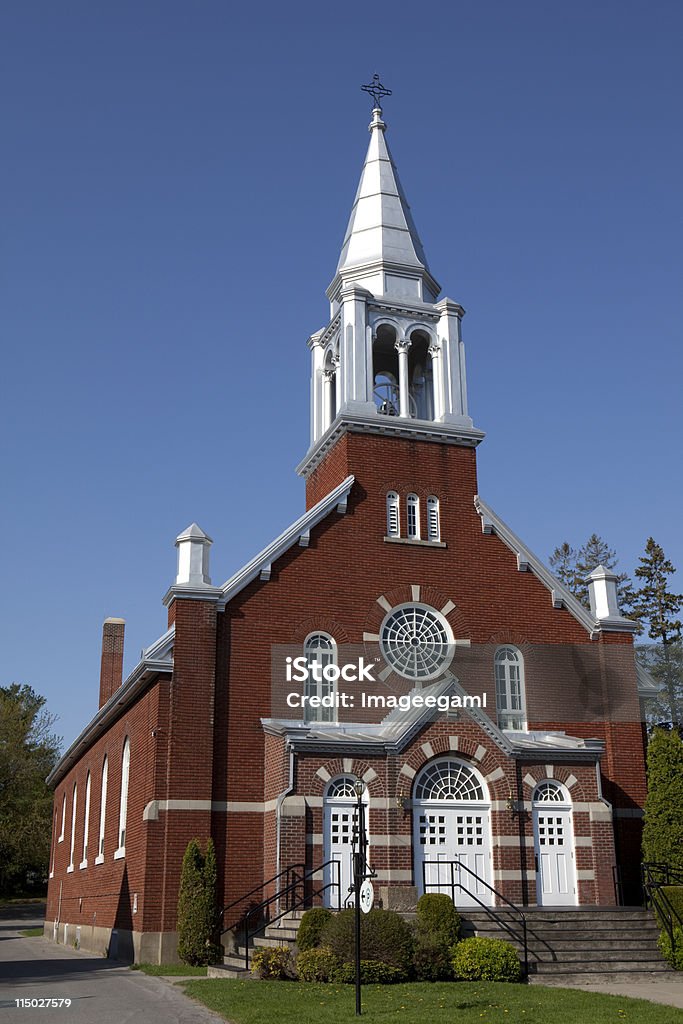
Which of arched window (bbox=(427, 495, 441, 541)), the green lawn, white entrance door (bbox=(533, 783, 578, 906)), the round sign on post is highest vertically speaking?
arched window (bbox=(427, 495, 441, 541))

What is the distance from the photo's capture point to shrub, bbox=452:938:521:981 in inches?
755

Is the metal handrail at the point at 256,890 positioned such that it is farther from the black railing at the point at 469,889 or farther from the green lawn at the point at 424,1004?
the green lawn at the point at 424,1004

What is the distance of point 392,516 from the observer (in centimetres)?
2989

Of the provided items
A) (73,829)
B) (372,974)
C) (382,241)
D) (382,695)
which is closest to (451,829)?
(382,695)

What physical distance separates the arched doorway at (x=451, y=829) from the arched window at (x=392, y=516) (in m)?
6.85

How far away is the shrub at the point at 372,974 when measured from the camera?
728 inches

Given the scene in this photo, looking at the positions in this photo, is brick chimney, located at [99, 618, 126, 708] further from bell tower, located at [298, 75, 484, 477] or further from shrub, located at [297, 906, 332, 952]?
shrub, located at [297, 906, 332, 952]

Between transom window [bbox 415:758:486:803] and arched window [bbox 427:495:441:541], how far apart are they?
6.86 m

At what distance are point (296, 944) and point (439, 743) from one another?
6.36m

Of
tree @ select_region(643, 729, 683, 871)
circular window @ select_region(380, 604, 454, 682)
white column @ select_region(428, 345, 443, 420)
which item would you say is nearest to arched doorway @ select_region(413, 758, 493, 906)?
circular window @ select_region(380, 604, 454, 682)

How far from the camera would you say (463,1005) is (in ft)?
51.5

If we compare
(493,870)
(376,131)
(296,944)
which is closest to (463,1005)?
(296,944)

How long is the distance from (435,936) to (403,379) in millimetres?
16504

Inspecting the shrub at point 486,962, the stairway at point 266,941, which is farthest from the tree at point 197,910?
the shrub at point 486,962
